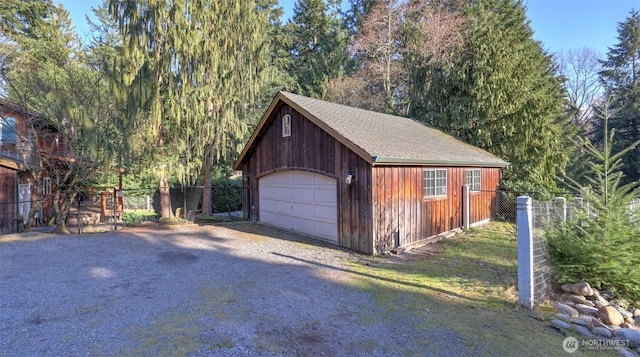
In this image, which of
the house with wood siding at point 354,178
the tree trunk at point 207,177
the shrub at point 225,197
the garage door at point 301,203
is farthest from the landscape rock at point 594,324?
the shrub at point 225,197

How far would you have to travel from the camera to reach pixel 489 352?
132 inches

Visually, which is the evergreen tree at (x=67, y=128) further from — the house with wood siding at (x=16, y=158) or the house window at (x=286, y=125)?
the house window at (x=286, y=125)

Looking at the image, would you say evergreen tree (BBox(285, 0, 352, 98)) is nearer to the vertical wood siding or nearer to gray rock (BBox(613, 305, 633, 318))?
the vertical wood siding

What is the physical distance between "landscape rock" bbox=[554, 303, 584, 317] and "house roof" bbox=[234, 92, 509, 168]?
4002mm

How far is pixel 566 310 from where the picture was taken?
14.5 feet

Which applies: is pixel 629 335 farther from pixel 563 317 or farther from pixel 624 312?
pixel 624 312

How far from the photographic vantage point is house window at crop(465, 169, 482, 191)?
35.7 ft

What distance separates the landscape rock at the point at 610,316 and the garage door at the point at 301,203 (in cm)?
540

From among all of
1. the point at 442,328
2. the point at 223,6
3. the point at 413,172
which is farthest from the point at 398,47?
the point at 442,328

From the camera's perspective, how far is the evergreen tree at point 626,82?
2261cm

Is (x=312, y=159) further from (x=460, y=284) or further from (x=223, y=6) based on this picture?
(x=223, y=6)

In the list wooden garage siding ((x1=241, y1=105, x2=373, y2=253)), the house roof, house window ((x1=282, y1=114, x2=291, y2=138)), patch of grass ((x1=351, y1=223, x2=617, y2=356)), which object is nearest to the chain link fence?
wooden garage siding ((x1=241, y1=105, x2=373, y2=253))

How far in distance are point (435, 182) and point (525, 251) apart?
4887mm

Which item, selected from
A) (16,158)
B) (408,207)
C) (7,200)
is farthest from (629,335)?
(16,158)
